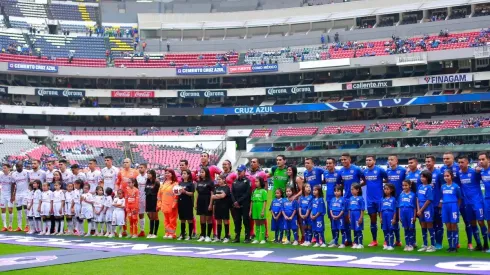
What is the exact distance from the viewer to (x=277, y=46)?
68.3 m

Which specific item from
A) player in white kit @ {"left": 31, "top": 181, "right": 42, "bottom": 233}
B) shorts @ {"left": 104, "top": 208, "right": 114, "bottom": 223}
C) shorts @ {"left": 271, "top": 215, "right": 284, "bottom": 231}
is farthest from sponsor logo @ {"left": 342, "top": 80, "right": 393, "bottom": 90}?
shorts @ {"left": 271, "top": 215, "right": 284, "bottom": 231}

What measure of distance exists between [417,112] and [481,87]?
601 cm

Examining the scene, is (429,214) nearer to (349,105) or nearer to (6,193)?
(6,193)

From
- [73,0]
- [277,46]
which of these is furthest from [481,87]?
[73,0]

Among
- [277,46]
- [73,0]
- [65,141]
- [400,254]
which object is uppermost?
[73,0]

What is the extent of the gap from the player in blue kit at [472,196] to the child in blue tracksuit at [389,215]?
5.03ft

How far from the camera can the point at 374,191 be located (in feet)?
51.7

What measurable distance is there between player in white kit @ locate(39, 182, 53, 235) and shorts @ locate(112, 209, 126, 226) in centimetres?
252

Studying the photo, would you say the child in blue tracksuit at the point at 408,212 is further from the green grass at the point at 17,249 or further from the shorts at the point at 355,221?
the green grass at the point at 17,249

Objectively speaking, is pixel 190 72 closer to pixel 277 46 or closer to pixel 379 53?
pixel 277 46

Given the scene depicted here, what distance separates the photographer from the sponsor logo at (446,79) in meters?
55.9

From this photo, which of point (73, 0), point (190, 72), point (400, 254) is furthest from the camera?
point (73, 0)

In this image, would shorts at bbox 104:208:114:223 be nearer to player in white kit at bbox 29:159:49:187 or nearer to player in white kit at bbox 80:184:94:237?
player in white kit at bbox 80:184:94:237

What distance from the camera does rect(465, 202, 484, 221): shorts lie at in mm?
14047
